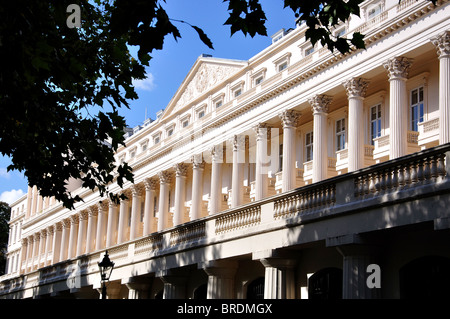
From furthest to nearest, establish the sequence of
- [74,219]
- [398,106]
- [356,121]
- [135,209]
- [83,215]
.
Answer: [74,219] < [83,215] < [135,209] < [356,121] < [398,106]

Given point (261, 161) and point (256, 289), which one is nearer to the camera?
point (256, 289)

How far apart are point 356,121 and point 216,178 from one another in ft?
42.8

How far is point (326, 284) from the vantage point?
19.3m

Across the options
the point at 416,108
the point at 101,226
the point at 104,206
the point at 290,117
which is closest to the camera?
the point at 416,108

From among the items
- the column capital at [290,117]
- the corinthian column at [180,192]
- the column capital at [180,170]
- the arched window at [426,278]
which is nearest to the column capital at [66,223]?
the corinthian column at [180,192]

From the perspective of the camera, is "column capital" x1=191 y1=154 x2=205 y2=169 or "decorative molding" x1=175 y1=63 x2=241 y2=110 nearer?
"column capital" x1=191 y1=154 x2=205 y2=169

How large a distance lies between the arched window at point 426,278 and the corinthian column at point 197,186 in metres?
29.0

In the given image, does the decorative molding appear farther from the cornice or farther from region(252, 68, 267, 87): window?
region(252, 68, 267, 87): window

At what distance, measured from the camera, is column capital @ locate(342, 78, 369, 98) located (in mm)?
32469

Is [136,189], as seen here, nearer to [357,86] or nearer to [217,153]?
[217,153]

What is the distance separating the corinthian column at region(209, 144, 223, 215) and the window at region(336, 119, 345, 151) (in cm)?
842

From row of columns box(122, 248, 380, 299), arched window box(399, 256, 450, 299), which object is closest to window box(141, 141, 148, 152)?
row of columns box(122, 248, 380, 299)

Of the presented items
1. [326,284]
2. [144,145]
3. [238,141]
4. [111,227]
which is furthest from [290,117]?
[111,227]
